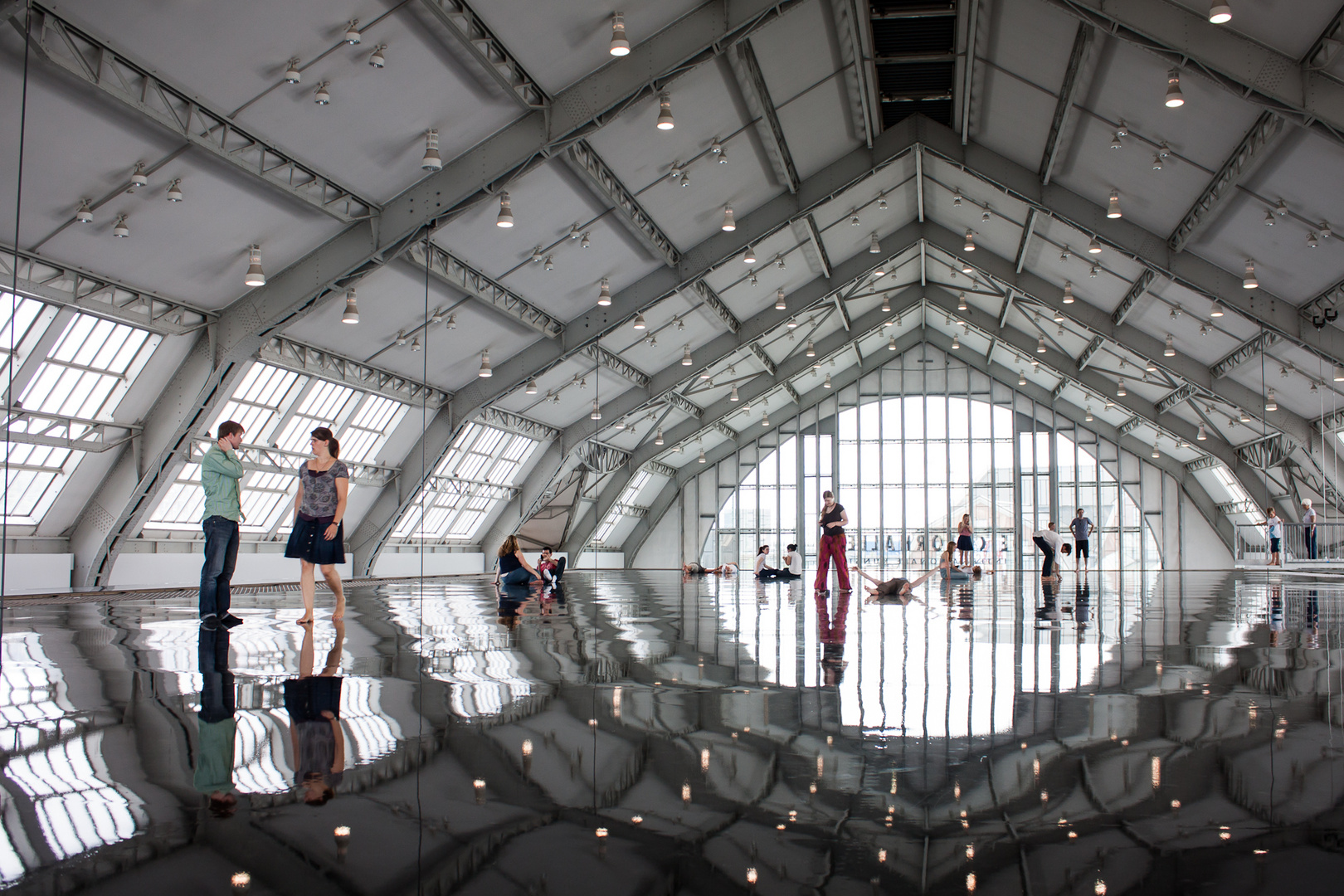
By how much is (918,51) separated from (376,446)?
15900mm

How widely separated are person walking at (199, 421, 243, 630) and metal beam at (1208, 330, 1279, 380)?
22.6 meters

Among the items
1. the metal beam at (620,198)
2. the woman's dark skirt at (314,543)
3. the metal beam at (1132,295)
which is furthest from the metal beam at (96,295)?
the metal beam at (1132,295)

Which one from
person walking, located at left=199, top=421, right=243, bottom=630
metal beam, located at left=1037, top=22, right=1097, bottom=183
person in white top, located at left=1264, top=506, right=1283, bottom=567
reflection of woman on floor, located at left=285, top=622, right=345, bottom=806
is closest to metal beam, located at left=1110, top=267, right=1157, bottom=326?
metal beam, located at left=1037, top=22, right=1097, bottom=183

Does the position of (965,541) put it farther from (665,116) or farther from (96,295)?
(96,295)

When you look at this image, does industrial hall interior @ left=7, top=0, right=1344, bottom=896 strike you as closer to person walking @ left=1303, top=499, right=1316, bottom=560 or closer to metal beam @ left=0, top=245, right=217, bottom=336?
metal beam @ left=0, top=245, right=217, bottom=336

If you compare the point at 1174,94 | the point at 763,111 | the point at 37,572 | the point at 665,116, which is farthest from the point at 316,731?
the point at 763,111

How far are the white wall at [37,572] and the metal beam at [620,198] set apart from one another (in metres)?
11.7

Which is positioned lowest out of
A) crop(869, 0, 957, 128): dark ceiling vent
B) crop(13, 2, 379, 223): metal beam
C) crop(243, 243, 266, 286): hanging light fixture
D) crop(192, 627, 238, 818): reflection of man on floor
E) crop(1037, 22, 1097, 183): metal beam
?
crop(192, 627, 238, 818): reflection of man on floor

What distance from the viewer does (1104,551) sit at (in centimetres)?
Result: 3950

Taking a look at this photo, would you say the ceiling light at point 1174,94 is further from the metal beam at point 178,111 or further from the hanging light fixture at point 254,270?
the hanging light fixture at point 254,270

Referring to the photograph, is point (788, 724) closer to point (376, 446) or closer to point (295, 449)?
point (295, 449)

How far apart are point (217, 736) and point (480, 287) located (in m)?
17.4

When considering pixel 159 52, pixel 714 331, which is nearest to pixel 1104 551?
pixel 714 331

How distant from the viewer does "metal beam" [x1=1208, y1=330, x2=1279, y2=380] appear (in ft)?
75.8
